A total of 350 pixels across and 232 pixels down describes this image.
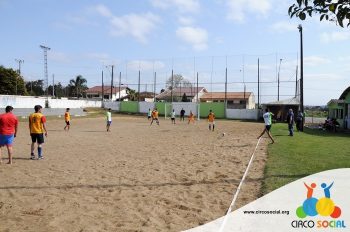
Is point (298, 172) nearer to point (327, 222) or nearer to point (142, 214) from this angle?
point (327, 222)

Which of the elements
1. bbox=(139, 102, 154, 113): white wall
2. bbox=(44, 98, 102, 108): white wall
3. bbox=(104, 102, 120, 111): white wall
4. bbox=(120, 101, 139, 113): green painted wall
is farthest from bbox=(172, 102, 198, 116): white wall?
bbox=(44, 98, 102, 108): white wall

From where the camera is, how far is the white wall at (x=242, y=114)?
5359 centimetres

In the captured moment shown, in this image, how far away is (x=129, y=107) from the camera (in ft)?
212

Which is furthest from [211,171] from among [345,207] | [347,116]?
[347,116]

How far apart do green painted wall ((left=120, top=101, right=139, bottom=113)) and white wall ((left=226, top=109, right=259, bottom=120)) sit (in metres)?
16.0

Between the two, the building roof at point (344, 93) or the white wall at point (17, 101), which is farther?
the white wall at point (17, 101)

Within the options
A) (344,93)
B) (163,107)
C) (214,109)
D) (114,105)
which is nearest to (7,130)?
(344,93)

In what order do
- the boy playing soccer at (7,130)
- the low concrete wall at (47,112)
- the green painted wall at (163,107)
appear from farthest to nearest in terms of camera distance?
the green painted wall at (163,107) < the low concrete wall at (47,112) < the boy playing soccer at (7,130)

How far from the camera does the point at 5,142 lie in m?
11.3

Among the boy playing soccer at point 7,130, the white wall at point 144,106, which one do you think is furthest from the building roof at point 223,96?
the boy playing soccer at point 7,130

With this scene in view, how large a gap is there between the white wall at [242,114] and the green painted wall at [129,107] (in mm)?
15996

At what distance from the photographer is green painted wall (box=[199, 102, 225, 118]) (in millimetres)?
56338

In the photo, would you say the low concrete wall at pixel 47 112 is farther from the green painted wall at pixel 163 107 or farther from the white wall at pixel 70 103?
the green painted wall at pixel 163 107

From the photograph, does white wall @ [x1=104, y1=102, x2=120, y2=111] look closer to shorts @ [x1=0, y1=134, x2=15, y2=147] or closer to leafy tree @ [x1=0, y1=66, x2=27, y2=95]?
leafy tree @ [x1=0, y1=66, x2=27, y2=95]
